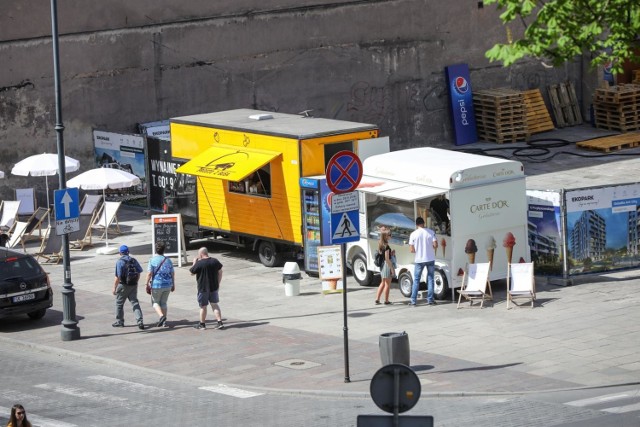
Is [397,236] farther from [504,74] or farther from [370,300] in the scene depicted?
[504,74]

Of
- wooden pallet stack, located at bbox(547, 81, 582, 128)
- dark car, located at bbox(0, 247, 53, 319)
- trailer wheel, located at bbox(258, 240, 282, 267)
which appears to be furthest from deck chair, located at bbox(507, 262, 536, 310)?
wooden pallet stack, located at bbox(547, 81, 582, 128)

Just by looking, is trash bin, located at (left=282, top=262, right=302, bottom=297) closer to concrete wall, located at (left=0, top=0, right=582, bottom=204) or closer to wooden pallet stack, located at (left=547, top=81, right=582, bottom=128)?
concrete wall, located at (left=0, top=0, right=582, bottom=204)

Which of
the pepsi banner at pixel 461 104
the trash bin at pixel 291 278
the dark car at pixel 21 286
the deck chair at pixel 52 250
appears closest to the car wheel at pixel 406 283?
the trash bin at pixel 291 278

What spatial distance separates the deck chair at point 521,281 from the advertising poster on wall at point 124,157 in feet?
41.7

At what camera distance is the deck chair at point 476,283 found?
24.0 meters

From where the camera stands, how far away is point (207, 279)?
74.6 feet

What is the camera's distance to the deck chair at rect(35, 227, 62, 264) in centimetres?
2925

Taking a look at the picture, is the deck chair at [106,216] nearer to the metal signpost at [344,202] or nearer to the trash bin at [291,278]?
the trash bin at [291,278]

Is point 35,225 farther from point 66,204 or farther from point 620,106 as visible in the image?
point 620,106

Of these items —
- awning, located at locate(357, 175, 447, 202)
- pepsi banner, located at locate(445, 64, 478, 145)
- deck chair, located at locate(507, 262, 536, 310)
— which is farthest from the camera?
pepsi banner, located at locate(445, 64, 478, 145)

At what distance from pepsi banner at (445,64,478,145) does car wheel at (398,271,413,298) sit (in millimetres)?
19405

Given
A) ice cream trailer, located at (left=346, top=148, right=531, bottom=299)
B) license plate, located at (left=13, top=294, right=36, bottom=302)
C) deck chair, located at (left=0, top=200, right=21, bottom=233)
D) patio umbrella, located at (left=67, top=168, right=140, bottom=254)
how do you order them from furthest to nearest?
deck chair, located at (left=0, top=200, right=21, bottom=233), patio umbrella, located at (left=67, top=168, right=140, bottom=254), ice cream trailer, located at (left=346, top=148, right=531, bottom=299), license plate, located at (left=13, top=294, right=36, bottom=302)

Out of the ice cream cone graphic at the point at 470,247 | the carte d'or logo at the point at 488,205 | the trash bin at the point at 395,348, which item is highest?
the carte d'or logo at the point at 488,205

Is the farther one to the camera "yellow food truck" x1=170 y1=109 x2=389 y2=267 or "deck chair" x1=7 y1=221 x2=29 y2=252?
"deck chair" x1=7 y1=221 x2=29 y2=252
